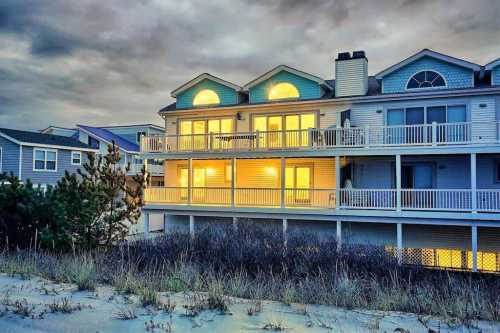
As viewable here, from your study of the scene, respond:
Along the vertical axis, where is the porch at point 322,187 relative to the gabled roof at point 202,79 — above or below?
below

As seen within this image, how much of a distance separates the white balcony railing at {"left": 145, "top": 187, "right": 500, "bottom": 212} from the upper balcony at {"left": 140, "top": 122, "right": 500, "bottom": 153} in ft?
6.56

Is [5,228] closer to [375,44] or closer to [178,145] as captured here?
[178,145]

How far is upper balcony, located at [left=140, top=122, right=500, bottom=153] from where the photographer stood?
16.3 metres

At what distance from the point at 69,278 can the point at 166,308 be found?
108 inches

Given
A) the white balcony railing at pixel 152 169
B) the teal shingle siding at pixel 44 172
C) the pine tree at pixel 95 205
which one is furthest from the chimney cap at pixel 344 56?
the white balcony railing at pixel 152 169

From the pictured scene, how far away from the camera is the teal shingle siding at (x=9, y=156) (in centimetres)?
2897

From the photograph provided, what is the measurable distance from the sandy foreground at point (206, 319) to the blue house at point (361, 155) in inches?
378

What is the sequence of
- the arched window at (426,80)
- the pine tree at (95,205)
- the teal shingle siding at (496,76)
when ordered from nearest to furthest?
the pine tree at (95,205), the teal shingle siding at (496,76), the arched window at (426,80)

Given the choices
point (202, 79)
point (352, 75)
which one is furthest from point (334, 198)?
point (202, 79)

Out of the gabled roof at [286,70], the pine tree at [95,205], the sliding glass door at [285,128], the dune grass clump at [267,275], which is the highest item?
the gabled roof at [286,70]

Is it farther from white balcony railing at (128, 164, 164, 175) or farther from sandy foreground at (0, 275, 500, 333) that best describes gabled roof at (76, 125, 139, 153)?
sandy foreground at (0, 275, 500, 333)

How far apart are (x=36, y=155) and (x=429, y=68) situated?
27.8 meters

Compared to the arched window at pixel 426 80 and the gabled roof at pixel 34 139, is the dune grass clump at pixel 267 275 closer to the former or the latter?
the arched window at pixel 426 80

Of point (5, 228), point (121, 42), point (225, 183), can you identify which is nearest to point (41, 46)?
point (121, 42)
